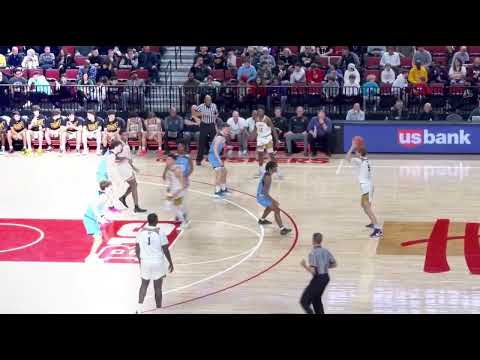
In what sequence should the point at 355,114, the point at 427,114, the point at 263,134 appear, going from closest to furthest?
1. the point at 263,134
2. the point at 427,114
3. the point at 355,114

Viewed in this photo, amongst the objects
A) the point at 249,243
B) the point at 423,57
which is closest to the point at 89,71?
the point at 423,57

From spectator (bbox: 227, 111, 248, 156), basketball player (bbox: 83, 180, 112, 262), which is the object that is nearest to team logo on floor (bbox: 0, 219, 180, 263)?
basketball player (bbox: 83, 180, 112, 262)

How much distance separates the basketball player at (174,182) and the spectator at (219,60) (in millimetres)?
9459

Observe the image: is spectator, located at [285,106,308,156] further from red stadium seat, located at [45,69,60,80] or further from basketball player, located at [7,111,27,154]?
red stadium seat, located at [45,69,60,80]

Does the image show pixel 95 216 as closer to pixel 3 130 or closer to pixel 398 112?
pixel 3 130

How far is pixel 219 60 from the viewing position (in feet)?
86.1

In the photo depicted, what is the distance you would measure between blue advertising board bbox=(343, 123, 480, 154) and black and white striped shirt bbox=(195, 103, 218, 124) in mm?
3239

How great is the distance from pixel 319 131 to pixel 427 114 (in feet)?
9.07

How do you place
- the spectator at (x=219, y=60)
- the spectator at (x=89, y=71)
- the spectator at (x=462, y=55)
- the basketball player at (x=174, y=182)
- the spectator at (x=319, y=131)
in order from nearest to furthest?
1. the basketball player at (x=174, y=182)
2. the spectator at (x=319, y=131)
3. the spectator at (x=462, y=55)
4. the spectator at (x=219, y=60)
5. the spectator at (x=89, y=71)

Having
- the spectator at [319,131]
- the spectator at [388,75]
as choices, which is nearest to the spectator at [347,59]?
the spectator at [388,75]

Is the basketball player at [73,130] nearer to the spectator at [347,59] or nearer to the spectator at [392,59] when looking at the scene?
the spectator at [347,59]

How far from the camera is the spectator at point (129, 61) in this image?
2708 centimetres

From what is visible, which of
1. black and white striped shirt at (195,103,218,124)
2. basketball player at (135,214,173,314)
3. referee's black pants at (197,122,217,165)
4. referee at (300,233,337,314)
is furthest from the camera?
black and white striped shirt at (195,103,218,124)

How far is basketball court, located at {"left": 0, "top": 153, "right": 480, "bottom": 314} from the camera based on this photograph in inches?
542
